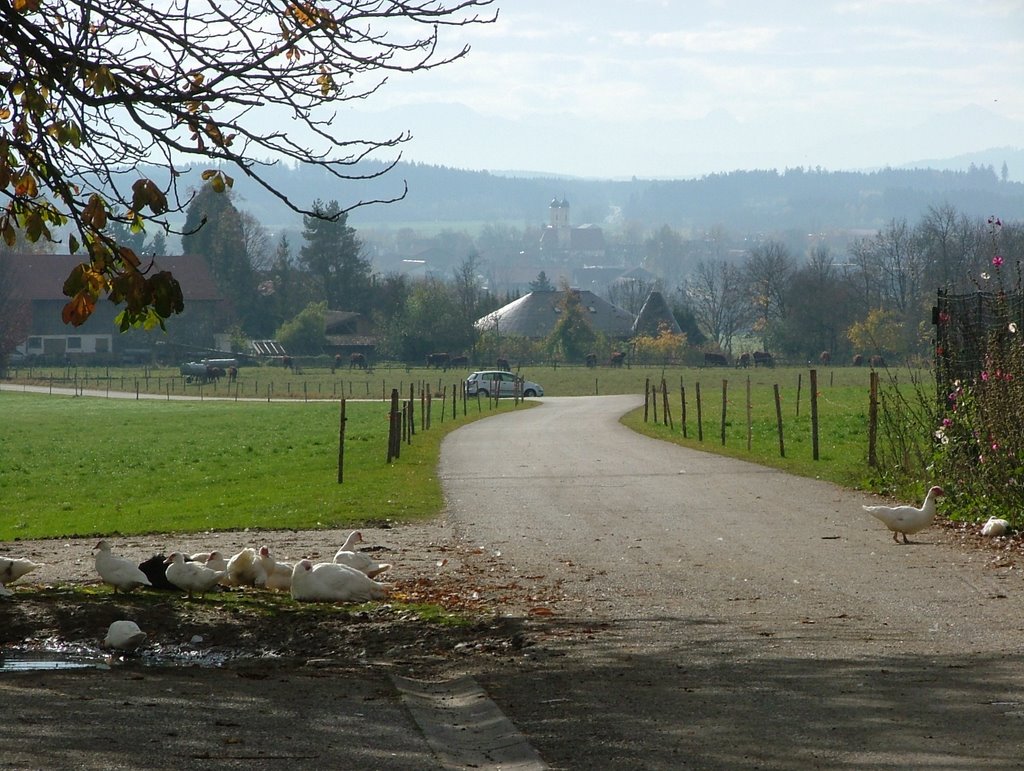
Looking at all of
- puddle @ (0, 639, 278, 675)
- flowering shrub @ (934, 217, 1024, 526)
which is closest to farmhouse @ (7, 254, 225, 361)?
flowering shrub @ (934, 217, 1024, 526)

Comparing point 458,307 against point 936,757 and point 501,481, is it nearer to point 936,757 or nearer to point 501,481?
point 501,481

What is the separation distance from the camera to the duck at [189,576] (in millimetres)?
11484

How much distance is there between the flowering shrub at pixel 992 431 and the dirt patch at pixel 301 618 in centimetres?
622

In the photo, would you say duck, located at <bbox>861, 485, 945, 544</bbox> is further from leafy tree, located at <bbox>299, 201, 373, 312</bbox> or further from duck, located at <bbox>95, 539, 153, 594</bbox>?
leafy tree, located at <bbox>299, 201, 373, 312</bbox>

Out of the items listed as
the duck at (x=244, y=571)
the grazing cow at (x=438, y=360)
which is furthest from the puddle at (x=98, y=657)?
the grazing cow at (x=438, y=360)

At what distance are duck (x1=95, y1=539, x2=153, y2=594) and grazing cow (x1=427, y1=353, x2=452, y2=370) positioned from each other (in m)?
105

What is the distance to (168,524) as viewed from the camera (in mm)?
19531

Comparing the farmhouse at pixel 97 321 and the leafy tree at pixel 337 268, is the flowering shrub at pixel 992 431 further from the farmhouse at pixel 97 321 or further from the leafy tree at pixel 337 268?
the leafy tree at pixel 337 268

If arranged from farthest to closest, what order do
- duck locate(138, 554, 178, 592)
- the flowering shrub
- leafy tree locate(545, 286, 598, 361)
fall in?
1. leafy tree locate(545, 286, 598, 361)
2. the flowering shrub
3. duck locate(138, 554, 178, 592)

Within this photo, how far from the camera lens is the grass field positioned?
2089 centimetres

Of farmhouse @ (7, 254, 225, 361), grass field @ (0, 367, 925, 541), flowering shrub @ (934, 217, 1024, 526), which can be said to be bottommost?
grass field @ (0, 367, 925, 541)

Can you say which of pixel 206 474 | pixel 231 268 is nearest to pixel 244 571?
pixel 206 474

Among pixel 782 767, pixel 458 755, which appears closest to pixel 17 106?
pixel 458 755

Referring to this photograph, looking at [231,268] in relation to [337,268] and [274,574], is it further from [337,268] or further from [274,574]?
[274,574]
